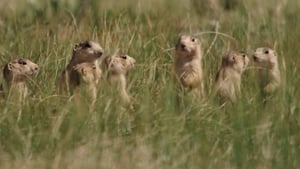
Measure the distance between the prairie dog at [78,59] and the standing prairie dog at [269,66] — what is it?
0.98m

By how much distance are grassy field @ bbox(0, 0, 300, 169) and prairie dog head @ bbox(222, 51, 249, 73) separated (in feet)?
0.19

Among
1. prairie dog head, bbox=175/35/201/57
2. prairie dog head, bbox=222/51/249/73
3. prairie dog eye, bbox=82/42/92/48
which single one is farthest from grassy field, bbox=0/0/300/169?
prairie dog eye, bbox=82/42/92/48

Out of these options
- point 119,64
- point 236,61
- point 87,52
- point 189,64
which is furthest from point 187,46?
point 87,52

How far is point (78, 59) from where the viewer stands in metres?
6.82

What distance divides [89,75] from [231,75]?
83 centimetres

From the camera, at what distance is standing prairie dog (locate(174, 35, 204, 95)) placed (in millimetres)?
6742

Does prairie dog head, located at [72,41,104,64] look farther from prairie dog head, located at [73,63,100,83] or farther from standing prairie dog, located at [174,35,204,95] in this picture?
standing prairie dog, located at [174,35,204,95]

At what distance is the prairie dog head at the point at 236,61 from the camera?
6.76 metres

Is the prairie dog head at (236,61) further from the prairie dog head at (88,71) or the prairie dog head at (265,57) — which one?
the prairie dog head at (88,71)

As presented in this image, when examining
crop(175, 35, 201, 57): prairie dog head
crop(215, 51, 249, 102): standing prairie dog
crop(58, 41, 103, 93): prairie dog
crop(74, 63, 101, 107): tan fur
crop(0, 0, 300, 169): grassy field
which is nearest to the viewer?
crop(0, 0, 300, 169): grassy field

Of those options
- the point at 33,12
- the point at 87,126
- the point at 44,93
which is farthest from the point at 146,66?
the point at 33,12

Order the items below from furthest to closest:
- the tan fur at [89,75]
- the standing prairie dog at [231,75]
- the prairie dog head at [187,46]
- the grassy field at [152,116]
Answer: the prairie dog head at [187,46]
the standing prairie dog at [231,75]
the tan fur at [89,75]
the grassy field at [152,116]

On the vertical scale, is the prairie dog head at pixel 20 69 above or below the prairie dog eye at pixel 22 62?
below

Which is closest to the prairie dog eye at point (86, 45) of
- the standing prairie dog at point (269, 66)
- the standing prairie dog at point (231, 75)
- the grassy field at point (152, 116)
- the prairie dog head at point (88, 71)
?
the prairie dog head at point (88, 71)
